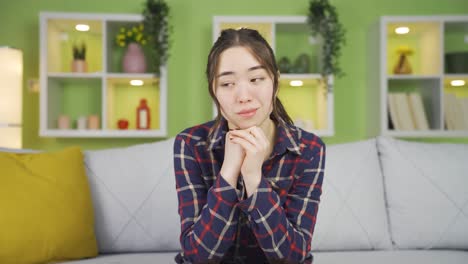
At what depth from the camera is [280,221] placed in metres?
1.08

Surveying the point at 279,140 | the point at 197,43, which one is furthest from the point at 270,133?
the point at 197,43

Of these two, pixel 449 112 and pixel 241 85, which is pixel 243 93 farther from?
pixel 449 112

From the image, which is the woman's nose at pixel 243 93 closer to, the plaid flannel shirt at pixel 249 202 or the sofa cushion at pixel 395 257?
the plaid flannel shirt at pixel 249 202

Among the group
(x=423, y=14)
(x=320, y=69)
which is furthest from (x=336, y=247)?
(x=423, y=14)

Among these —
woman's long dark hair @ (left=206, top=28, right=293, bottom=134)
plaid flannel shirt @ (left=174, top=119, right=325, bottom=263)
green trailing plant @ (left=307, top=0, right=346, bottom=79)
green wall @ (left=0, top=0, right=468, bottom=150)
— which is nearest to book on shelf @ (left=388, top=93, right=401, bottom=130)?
green wall @ (left=0, top=0, right=468, bottom=150)

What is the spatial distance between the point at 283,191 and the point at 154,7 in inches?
95.5

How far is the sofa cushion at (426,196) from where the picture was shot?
1866 millimetres

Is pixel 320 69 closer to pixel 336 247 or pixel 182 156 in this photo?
pixel 336 247

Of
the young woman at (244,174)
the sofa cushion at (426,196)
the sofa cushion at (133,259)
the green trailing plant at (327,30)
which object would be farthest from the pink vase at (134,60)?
the young woman at (244,174)

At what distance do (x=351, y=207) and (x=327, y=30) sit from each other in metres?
1.77

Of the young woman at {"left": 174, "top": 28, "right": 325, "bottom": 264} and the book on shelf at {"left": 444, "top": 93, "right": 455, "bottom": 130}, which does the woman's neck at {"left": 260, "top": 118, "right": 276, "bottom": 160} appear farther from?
the book on shelf at {"left": 444, "top": 93, "right": 455, "bottom": 130}

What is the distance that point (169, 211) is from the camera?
1.82 metres

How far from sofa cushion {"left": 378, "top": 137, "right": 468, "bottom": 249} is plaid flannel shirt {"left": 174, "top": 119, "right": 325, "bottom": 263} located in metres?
0.76

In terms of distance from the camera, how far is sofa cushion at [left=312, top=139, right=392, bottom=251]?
6.05 ft
